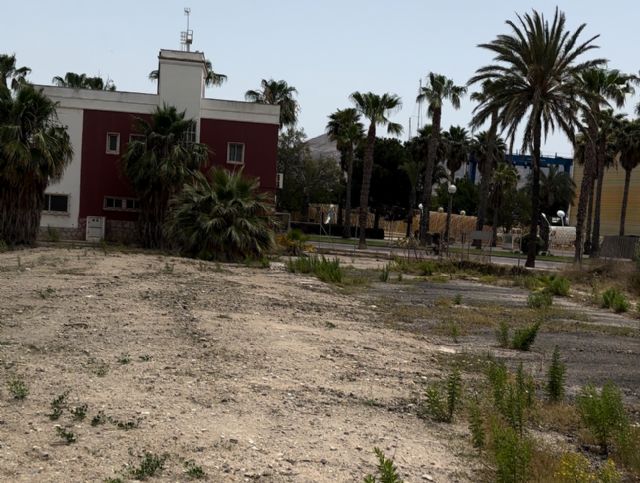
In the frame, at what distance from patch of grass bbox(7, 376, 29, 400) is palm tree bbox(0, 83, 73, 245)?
27039 millimetres

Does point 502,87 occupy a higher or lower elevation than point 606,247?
higher

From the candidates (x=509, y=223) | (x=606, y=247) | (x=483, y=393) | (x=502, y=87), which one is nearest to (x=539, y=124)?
(x=502, y=87)

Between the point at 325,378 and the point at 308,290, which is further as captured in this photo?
the point at 308,290

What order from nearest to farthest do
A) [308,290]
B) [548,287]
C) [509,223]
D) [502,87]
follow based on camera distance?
[308,290] → [548,287] → [502,87] → [509,223]

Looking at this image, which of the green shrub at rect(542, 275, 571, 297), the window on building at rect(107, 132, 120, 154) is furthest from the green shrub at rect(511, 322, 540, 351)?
the window on building at rect(107, 132, 120, 154)

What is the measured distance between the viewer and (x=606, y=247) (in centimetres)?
3891

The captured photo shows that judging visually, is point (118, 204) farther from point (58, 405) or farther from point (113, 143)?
point (58, 405)

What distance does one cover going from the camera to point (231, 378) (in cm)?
865

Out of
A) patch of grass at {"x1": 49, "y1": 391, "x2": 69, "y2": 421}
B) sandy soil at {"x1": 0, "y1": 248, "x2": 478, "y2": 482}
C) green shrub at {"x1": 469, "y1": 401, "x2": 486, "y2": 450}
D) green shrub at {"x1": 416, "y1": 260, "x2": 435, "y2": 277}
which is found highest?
green shrub at {"x1": 469, "y1": 401, "x2": 486, "y2": 450}

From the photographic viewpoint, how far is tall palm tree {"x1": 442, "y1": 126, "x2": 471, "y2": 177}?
77.9m

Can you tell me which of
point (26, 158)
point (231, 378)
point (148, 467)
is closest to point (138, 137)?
point (26, 158)

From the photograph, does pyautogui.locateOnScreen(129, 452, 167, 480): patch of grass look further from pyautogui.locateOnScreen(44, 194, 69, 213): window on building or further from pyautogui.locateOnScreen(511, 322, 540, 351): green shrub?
pyautogui.locateOnScreen(44, 194, 69, 213): window on building

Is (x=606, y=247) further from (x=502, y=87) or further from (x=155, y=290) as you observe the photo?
(x=155, y=290)

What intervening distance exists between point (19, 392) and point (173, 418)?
147 centimetres
